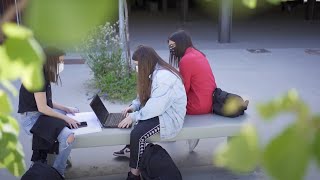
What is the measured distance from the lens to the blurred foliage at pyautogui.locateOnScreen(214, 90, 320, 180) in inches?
20.3

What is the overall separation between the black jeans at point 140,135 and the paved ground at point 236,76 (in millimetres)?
507

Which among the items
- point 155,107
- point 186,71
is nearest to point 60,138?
point 155,107

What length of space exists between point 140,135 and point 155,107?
0.85ft

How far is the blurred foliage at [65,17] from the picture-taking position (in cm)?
70

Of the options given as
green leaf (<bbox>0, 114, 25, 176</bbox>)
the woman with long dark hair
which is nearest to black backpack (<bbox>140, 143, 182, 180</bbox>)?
the woman with long dark hair

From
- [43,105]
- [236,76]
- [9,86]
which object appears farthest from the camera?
[236,76]

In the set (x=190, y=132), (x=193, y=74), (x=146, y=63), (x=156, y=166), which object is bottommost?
(x=156, y=166)

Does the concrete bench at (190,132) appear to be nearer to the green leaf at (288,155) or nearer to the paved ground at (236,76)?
the paved ground at (236,76)

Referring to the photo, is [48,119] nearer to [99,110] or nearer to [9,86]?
[99,110]

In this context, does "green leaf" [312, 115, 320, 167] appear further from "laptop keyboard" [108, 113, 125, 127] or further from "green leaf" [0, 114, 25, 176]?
"laptop keyboard" [108, 113, 125, 127]

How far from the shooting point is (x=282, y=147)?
0.51 m

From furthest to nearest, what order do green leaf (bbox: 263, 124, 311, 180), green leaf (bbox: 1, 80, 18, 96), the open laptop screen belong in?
the open laptop screen < green leaf (bbox: 1, 80, 18, 96) < green leaf (bbox: 263, 124, 311, 180)

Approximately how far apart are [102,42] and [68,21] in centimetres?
621

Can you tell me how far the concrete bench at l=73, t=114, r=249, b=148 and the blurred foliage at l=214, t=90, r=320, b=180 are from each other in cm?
290
